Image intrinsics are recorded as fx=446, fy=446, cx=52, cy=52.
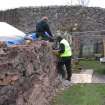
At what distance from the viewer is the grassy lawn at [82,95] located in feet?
42.5

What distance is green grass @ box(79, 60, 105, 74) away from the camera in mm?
18930

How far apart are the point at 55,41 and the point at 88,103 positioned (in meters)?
4.94

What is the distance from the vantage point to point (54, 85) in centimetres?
1462

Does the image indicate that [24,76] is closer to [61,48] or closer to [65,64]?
[61,48]

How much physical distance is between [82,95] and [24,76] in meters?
4.95

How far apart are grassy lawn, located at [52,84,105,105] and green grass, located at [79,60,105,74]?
3.36m

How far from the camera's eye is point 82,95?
13898mm

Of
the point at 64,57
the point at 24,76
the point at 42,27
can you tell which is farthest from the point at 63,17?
the point at 24,76

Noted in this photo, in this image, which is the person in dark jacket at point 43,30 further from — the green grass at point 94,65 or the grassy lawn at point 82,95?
the green grass at point 94,65

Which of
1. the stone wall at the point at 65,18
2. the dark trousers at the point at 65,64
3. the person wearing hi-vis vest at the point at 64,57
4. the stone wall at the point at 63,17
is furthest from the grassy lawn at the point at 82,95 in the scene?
the stone wall at the point at 63,17

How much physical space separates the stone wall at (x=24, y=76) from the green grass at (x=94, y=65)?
6.08m

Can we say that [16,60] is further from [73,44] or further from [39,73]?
[73,44]

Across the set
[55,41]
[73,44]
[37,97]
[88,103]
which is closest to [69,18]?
[73,44]

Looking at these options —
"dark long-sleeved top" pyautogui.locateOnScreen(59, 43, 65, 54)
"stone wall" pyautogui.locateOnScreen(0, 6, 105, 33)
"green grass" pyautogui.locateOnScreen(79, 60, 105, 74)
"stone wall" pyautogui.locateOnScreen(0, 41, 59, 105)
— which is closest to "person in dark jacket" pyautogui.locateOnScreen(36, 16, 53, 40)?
"dark long-sleeved top" pyautogui.locateOnScreen(59, 43, 65, 54)
